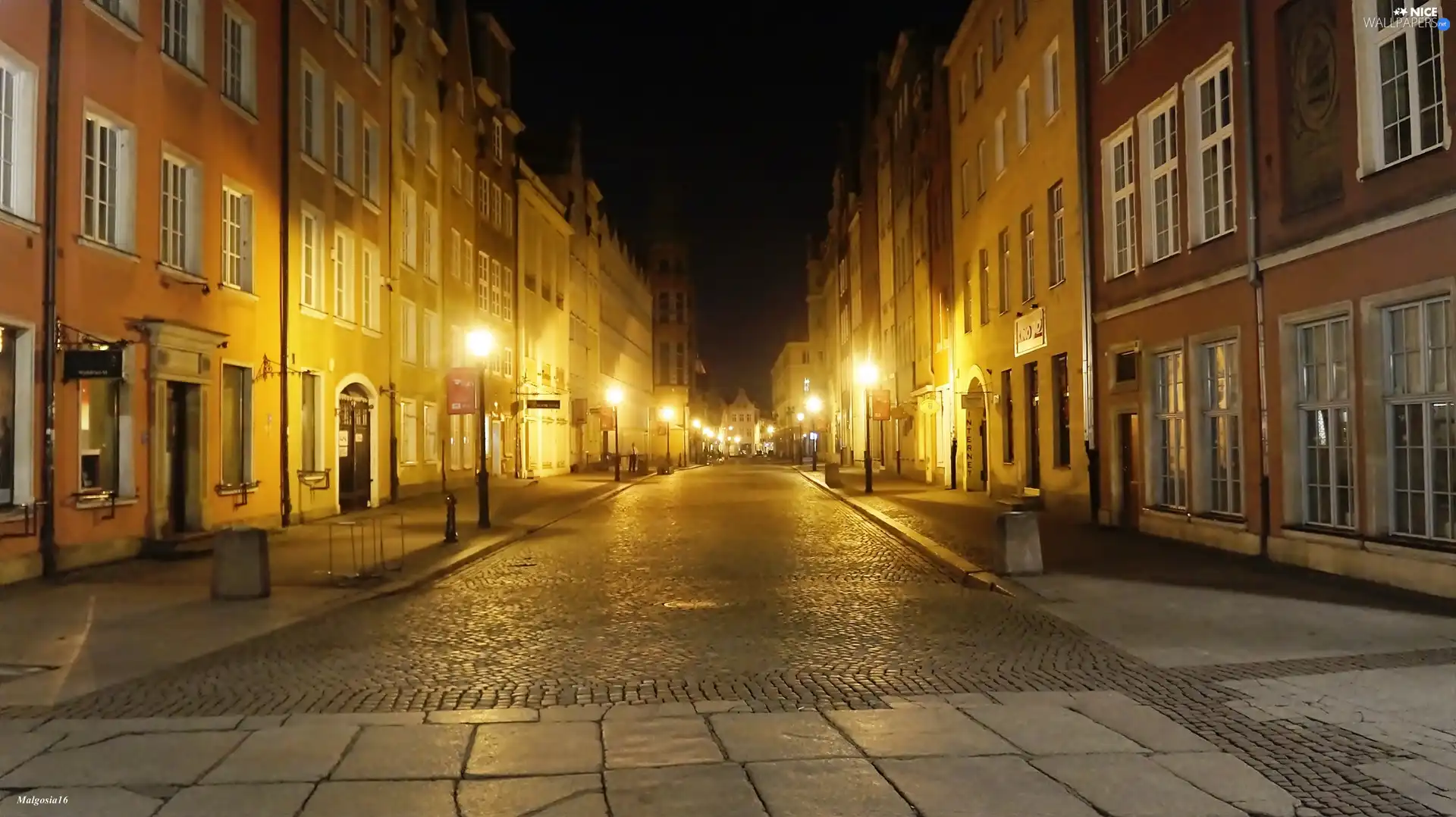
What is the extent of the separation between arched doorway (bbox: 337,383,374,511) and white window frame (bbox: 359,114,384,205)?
4.51 metres

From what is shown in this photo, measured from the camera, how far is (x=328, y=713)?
7.59 meters

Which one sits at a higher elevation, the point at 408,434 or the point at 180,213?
the point at 180,213

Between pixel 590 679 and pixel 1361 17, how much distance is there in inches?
423

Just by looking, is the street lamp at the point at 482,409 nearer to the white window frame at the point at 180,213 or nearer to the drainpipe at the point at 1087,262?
the white window frame at the point at 180,213

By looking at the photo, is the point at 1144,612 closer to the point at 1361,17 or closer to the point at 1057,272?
the point at 1361,17

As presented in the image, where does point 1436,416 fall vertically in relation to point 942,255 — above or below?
below

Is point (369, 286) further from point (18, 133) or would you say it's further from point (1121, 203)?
point (1121, 203)

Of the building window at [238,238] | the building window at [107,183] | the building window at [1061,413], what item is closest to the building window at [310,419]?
the building window at [238,238]

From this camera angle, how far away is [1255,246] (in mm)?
14969

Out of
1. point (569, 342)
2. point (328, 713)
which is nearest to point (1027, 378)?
point (328, 713)

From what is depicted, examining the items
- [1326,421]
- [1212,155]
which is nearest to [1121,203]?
[1212,155]

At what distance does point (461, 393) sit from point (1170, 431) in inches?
533

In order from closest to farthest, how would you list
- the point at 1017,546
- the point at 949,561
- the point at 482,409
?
the point at 1017,546, the point at 949,561, the point at 482,409

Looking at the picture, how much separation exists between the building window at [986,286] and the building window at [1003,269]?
0.73 meters
